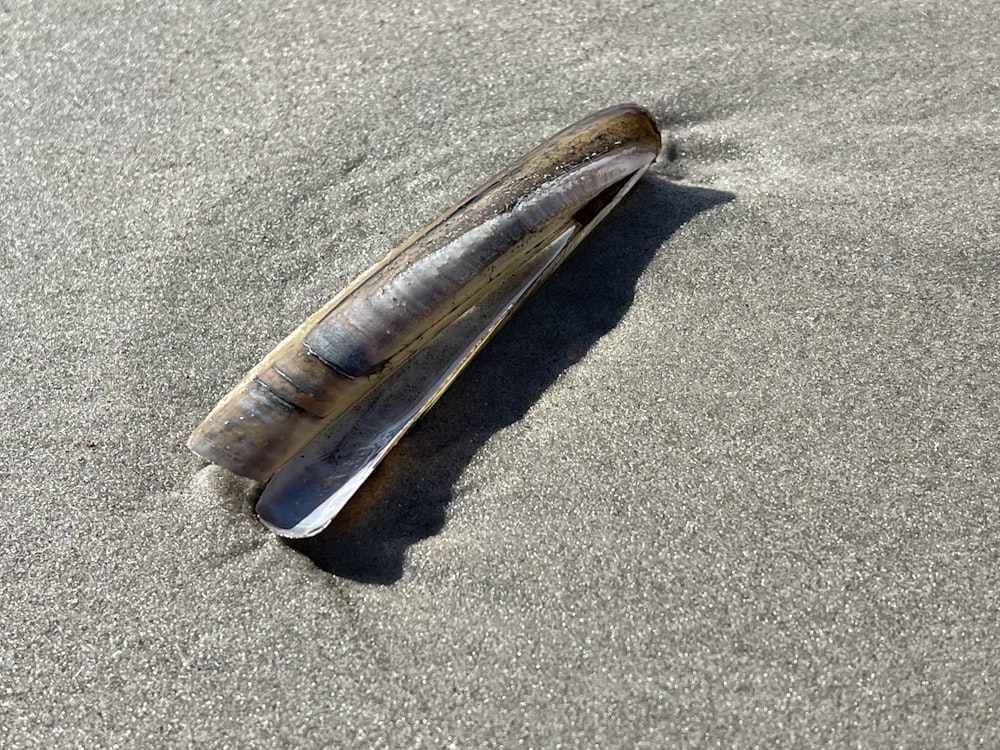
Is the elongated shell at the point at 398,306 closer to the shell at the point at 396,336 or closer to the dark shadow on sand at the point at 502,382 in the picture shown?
the shell at the point at 396,336

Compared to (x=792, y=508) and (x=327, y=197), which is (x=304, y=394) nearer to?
(x=327, y=197)

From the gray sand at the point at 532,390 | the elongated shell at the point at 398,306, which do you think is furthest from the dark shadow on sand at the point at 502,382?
the elongated shell at the point at 398,306

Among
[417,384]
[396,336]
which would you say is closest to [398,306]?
[396,336]

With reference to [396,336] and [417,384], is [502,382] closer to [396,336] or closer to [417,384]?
[417,384]

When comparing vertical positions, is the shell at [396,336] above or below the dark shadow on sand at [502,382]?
above

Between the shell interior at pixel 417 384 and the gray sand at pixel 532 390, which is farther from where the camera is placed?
the shell interior at pixel 417 384

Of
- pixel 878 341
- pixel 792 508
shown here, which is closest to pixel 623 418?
pixel 792 508

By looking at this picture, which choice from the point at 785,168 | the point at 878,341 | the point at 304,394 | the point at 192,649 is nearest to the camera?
the point at 192,649
